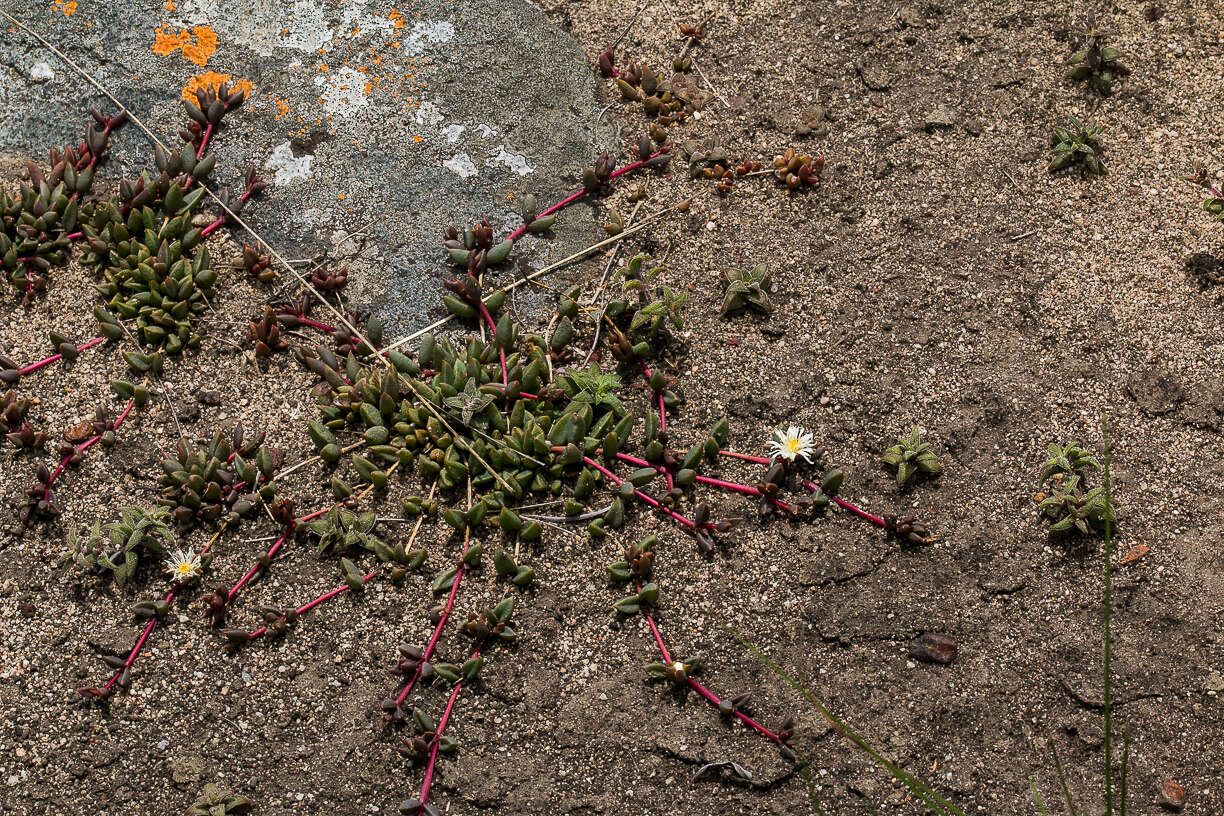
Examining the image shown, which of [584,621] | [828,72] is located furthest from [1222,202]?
[584,621]

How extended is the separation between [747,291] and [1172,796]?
2.01 metres

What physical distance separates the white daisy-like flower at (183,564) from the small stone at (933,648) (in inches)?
87.2

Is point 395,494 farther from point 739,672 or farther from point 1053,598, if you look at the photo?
point 1053,598

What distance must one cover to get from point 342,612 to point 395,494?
0.42 meters

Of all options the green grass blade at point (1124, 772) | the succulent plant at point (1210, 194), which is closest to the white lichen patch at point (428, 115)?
the succulent plant at point (1210, 194)

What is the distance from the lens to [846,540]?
322 cm

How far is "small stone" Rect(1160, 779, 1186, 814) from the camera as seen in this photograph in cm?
280

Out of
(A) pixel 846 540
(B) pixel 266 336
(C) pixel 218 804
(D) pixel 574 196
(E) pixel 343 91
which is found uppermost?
(E) pixel 343 91

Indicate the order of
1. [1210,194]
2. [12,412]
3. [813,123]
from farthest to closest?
[813,123] < [1210,194] < [12,412]

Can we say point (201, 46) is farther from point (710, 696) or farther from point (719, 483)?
point (710, 696)

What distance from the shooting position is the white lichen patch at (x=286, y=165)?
387 cm

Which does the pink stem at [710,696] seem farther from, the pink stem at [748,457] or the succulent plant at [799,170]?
the succulent plant at [799,170]

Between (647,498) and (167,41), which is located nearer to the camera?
(647,498)

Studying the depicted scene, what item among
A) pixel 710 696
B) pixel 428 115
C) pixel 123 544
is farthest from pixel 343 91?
pixel 710 696
